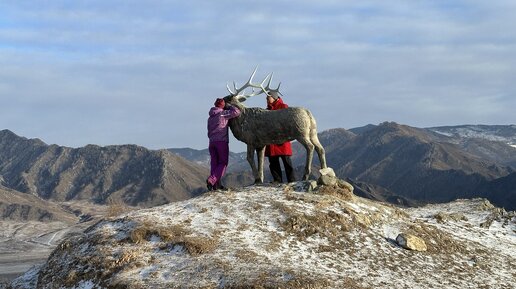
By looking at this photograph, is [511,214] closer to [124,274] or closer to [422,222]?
[422,222]

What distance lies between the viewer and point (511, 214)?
65.2 feet

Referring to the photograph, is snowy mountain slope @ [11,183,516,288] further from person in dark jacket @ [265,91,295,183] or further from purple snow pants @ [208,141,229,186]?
person in dark jacket @ [265,91,295,183]

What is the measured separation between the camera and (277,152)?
60.8 feet

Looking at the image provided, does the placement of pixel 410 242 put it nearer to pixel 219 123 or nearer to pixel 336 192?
pixel 336 192

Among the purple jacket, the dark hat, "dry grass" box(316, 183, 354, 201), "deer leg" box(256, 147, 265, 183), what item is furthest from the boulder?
the dark hat

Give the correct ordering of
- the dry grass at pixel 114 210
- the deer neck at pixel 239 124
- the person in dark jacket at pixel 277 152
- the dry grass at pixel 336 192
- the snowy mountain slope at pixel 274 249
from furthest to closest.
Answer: the dry grass at pixel 114 210 < the person in dark jacket at pixel 277 152 < the deer neck at pixel 239 124 < the dry grass at pixel 336 192 < the snowy mountain slope at pixel 274 249

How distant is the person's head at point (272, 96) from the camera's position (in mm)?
18844

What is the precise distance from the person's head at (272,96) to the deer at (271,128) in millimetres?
820

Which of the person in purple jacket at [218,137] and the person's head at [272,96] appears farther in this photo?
the person's head at [272,96]

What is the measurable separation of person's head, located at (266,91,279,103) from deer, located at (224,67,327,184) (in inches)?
32.3

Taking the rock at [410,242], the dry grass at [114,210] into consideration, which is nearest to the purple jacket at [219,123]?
the dry grass at [114,210]

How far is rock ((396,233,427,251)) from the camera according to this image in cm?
1468

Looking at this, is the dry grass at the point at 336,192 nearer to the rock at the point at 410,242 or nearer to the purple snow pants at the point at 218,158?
the rock at the point at 410,242

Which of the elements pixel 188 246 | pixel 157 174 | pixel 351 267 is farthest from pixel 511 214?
pixel 157 174
